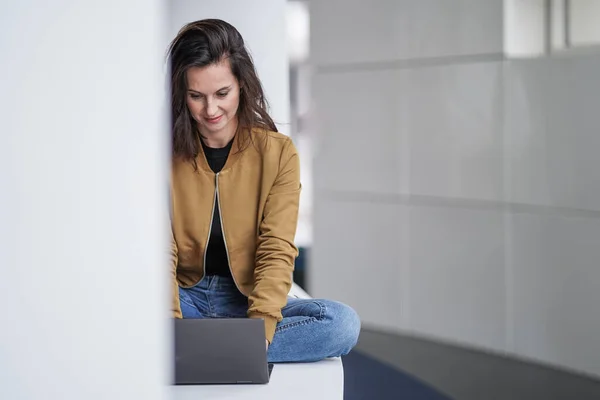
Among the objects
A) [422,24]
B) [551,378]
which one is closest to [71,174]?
[551,378]

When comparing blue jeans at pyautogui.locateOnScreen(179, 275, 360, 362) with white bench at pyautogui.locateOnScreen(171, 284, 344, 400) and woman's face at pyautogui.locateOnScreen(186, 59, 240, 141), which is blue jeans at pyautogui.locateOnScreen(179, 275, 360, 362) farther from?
woman's face at pyautogui.locateOnScreen(186, 59, 240, 141)

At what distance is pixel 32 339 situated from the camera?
2.88ft

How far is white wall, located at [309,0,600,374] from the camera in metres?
3.56

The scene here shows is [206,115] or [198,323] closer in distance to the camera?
[198,323]

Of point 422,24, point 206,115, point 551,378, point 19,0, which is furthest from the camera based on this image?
point 422,24

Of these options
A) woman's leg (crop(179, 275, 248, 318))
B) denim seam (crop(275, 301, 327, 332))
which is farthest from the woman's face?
denim seam (crop(275, 301, 327, 332))

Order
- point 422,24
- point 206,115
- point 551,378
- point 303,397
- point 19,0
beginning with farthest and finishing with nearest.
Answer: point 422,24
point 551,378
point 206,115
point 303,397
point 19,0

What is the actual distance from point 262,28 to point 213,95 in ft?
3.21

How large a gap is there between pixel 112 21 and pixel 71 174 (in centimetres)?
15

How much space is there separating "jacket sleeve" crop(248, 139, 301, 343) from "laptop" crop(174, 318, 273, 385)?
0.15 metres

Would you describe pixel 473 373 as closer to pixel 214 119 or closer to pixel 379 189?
pixel 379 189

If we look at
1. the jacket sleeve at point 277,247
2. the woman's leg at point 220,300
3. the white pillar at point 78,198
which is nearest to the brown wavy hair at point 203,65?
the jacket sleeve at point 277,247

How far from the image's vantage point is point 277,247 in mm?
2293

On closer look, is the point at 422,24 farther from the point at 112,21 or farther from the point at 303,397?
the point at 112,21
